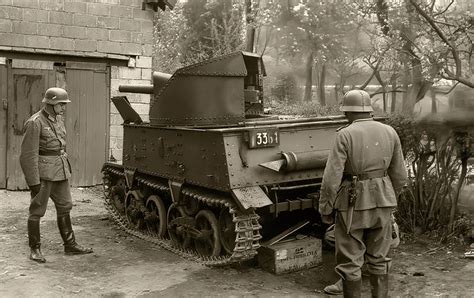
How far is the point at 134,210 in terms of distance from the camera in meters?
9.27

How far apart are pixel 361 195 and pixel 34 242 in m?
4.22

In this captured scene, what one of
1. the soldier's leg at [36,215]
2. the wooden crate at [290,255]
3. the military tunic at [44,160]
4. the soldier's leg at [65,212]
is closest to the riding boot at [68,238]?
the soldier's leg at [65,212]

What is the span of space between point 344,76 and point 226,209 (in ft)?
82.0

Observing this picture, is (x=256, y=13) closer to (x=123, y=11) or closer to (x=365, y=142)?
(x=123, y=11)

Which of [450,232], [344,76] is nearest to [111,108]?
[450,232]

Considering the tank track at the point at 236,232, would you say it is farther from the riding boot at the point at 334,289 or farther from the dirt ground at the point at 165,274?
the riding boot at the point at 334,289

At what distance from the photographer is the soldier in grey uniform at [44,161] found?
723 centimetres

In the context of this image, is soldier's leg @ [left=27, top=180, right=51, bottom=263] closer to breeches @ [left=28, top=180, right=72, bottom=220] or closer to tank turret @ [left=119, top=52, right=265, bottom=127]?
breeches @ [left=28, top=180, right=72, bottom=220]

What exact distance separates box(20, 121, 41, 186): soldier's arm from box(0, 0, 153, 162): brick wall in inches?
197

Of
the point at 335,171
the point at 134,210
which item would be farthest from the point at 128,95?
the point at 335,171

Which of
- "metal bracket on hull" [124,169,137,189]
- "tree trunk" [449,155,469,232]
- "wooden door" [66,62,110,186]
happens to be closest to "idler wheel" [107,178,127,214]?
"metal bracket on hull" [124,169,137,189]

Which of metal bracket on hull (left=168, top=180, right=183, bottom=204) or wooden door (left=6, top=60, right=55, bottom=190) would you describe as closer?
metal bracket on hull (left=168, top=180, right=183, bottom=204)

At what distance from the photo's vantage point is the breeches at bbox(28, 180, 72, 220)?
7408mm

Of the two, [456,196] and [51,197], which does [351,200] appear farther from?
[51,197]
